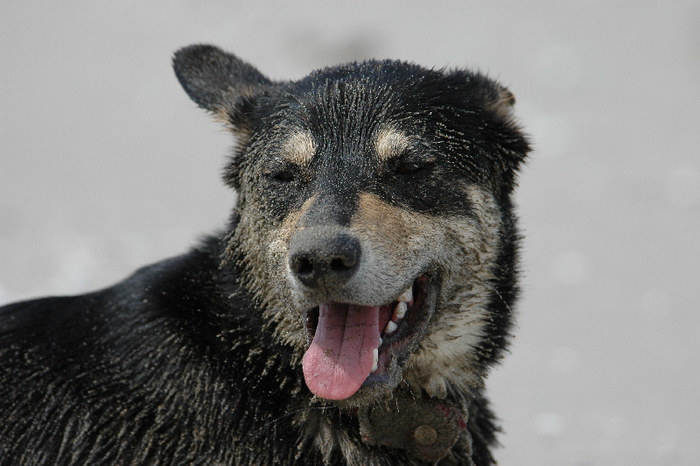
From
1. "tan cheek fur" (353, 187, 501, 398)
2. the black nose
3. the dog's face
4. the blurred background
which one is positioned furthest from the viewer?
the blurred background

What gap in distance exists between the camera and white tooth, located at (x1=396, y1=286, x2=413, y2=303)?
3.95m

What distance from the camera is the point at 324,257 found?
3523 millimetres

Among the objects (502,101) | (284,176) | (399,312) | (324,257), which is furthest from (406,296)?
(502,101)

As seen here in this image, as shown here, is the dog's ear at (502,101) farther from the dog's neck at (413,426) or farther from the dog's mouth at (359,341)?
the dog's neck at (413,426)

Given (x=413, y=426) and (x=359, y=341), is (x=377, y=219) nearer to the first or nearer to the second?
(x=359, y=341)

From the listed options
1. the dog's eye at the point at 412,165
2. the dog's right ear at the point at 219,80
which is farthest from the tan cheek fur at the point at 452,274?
the dog's right ear at the point at 219,80

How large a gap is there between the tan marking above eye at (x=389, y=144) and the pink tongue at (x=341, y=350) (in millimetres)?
Result: 730

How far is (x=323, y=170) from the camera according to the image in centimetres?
405

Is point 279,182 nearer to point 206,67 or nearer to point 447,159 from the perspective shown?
point 447,159

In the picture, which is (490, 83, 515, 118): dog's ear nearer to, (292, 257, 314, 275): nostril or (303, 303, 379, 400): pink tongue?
(303, 303, 379, 400): pink tongue

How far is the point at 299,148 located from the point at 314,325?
0.85m

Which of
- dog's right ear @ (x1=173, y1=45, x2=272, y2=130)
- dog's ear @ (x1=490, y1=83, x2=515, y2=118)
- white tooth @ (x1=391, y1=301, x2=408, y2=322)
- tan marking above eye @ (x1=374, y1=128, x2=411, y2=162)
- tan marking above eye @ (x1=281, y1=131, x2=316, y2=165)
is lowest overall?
white tooth @ (x1=391, y1=301, x2=408, y2=322)

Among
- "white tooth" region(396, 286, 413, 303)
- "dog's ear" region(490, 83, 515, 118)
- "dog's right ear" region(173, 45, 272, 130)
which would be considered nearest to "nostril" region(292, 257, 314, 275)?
"white tooth" region(396, 286, 413, 303)

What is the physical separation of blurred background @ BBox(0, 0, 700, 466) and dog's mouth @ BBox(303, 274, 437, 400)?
2.18 m
